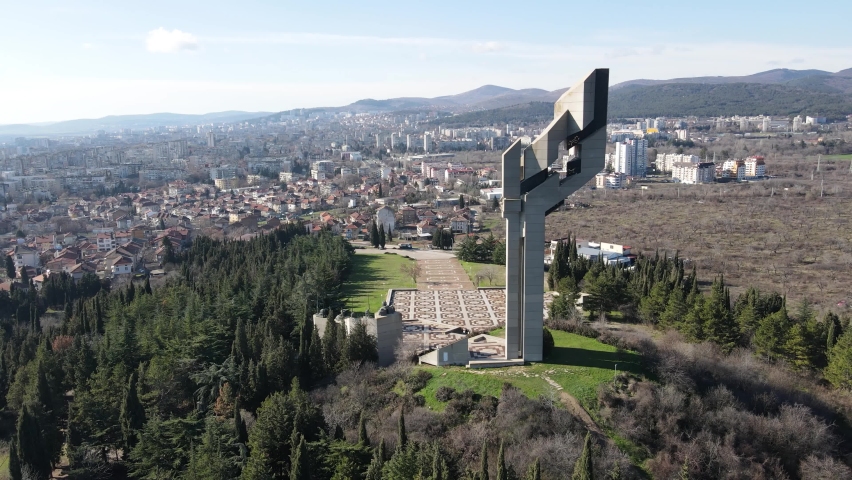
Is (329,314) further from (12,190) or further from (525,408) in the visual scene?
(12,190)

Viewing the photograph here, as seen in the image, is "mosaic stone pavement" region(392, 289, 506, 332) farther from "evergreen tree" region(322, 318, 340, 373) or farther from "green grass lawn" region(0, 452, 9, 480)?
"green grass lawn" region(0, 452, 9, 480)

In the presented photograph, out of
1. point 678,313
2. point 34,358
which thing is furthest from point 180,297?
point 678,313

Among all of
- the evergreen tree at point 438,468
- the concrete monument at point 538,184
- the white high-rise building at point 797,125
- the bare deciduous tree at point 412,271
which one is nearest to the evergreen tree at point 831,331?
the concrete monument at point 538,184

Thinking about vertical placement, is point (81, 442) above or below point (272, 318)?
below

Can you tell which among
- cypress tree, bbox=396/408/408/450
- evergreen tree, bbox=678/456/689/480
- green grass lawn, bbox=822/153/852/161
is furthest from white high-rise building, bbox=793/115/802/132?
cypress tree, bbox=396/408/408/450

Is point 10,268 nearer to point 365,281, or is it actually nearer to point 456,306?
point 365,281
